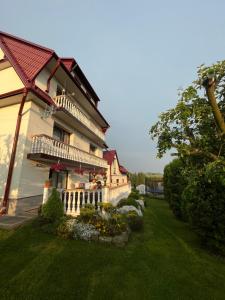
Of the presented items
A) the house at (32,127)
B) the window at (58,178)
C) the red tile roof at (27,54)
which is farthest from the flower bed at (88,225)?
the red tile roof at (27,54)

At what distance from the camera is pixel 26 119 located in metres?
9.52

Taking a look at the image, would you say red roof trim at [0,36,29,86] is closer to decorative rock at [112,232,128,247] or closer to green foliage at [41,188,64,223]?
green foliage at [41,188,64,223]

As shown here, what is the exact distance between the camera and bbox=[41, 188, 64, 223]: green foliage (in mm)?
7176

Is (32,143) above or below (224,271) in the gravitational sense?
above

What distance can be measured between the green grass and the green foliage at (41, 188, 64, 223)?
2.25 ft

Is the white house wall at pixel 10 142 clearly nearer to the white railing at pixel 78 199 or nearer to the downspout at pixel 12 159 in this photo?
the downspout at pixel 12 159

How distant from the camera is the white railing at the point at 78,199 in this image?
839 centimetres

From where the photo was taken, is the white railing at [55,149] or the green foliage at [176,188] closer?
the white railing at [55,149]

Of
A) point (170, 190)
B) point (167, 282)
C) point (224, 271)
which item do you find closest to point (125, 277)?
point (167, 282)

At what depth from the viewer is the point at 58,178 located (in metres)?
13.3

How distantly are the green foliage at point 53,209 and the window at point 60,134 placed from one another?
6.43 meters

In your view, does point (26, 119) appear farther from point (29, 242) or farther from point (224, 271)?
point (224, 271)

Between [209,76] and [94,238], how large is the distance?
20.9 feet

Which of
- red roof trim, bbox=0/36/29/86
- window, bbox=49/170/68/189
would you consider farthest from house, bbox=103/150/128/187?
red roof trim, bbox=0/36/29/86
